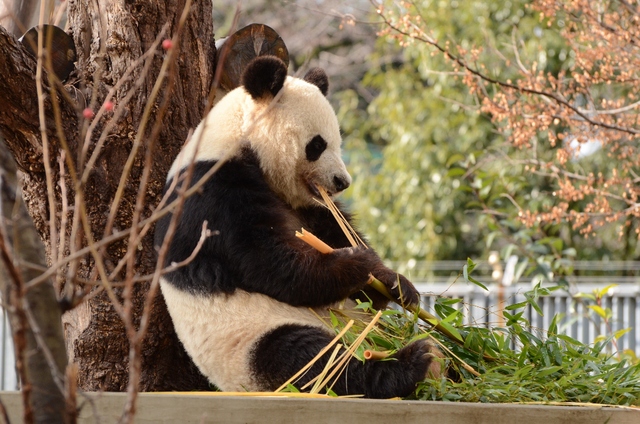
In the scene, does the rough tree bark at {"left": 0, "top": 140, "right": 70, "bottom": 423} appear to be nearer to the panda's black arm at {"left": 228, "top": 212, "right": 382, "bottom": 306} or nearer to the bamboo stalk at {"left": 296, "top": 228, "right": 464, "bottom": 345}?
the panda's black arm at {"left": 228, "top": 212, "right": 382, "bottom": 306}

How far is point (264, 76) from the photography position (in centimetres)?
302

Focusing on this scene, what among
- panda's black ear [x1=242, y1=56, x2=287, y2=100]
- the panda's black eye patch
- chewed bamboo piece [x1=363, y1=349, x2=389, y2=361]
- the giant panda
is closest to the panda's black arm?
the giant panda

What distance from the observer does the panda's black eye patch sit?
3131 mm

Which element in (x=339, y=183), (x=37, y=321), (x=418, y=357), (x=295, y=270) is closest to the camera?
(x=37, y=321)

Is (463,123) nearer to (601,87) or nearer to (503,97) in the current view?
(601,87)

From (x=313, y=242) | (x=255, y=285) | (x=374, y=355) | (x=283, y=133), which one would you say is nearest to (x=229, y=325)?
Answer: (x=255, y=285)

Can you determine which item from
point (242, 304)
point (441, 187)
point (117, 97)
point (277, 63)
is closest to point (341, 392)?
point (242, 304)

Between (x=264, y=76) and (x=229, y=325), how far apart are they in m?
1.00

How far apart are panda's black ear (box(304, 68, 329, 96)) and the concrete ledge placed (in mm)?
1819

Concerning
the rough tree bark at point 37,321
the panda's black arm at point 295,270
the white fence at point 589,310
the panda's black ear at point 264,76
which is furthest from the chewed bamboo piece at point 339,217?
the white fence at point 589,310

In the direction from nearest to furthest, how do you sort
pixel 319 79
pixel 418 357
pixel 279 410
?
1. pixel 279 410
2. pixel 418 357
3. pixel 319 79

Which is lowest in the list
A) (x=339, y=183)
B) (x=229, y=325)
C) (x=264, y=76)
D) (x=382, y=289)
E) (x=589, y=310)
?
(x=589, y=310)

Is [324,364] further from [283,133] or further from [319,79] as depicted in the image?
[319,79]

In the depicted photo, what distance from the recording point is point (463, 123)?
8914mm
